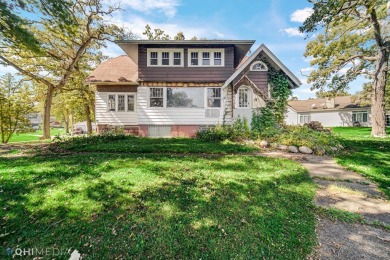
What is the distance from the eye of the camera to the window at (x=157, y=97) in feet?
45.8

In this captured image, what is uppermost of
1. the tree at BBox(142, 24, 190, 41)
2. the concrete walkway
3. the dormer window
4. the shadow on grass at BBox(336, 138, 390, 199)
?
the tree at BBox(142, 24, 190, 41)

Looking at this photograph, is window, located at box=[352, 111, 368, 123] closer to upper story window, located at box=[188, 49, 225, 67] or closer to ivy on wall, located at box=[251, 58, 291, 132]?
ivy on wall, located at box=[251, 58, 291, 132]

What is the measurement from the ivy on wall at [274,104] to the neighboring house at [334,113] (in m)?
22.9

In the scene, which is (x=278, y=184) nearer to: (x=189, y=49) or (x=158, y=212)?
(x=158, y=212)

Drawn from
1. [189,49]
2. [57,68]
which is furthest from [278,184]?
[57,68]

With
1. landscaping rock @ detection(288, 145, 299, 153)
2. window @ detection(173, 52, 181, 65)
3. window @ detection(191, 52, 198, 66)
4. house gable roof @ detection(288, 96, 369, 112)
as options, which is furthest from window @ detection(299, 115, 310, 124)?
landscaping rock @ detection(288, 145, 299, 153)

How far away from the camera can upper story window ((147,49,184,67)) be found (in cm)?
1383

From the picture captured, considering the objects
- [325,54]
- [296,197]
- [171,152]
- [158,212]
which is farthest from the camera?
[325,54]

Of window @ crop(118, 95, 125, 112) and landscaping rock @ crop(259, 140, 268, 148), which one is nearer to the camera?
landscaping rock @ crop(259, 140, 268, 148)

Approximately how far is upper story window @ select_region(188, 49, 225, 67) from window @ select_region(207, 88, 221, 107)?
189cm

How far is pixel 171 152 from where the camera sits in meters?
8.24

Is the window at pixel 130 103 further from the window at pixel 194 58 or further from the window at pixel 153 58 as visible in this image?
the window at pixel 194 58

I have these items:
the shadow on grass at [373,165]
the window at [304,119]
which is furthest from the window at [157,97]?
the window at [304,119]

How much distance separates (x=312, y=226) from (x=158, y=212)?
2701mm
